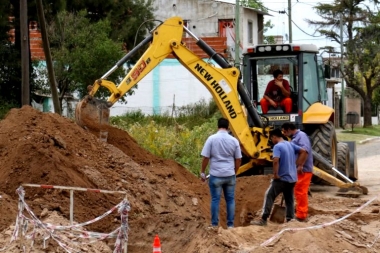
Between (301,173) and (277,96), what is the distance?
14.6 feet

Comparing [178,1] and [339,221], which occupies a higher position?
[178,1]

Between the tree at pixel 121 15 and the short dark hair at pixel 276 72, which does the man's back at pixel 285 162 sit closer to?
the short dark hair at pixel 276 72

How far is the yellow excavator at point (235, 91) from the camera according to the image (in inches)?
599

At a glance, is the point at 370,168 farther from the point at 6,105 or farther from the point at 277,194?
the point at 6,105

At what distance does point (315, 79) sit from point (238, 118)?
2.73 m

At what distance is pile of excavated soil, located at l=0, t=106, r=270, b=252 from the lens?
11.2 metres

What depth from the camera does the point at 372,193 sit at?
18.0m

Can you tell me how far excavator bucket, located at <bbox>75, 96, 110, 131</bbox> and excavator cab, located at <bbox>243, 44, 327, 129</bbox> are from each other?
3895 millimetres

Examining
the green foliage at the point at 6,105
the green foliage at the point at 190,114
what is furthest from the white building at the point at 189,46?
the green foliage at the point at 6,105

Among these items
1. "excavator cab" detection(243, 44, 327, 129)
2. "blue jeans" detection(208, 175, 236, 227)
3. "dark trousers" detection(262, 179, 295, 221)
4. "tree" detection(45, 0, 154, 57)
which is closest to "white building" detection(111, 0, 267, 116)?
"tree" detection(45, 0, 154, 57)

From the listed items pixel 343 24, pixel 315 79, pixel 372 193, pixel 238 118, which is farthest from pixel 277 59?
pixel 343 24

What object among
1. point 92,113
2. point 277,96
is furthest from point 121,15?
point 92,113

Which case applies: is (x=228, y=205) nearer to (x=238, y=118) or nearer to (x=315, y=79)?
(x=238, y=118)

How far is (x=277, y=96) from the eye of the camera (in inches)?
689
